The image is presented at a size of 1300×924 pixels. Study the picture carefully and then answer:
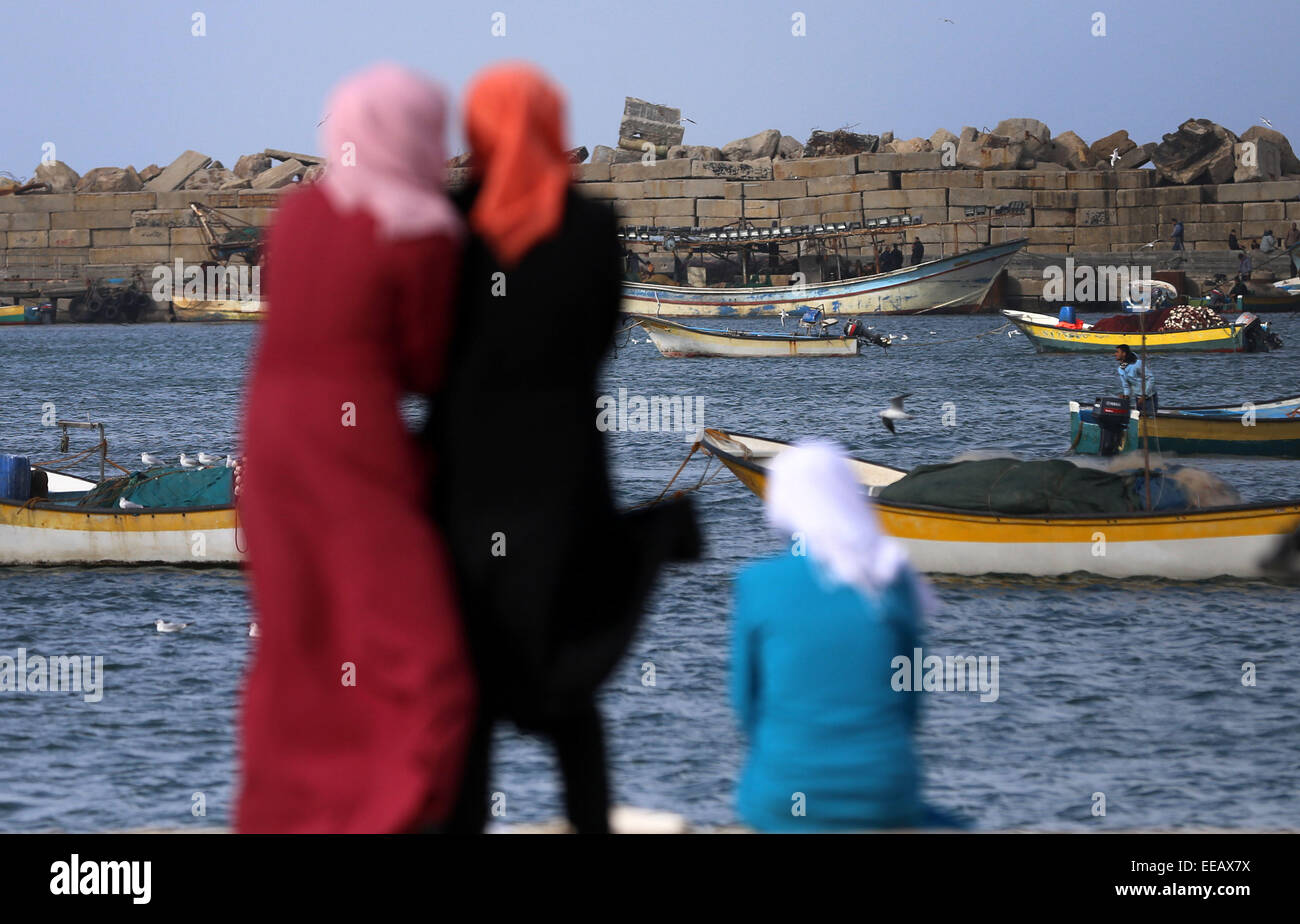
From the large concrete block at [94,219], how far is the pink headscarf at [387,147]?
93833 mm

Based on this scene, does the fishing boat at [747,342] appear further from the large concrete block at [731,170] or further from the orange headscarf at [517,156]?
the orange headscarf at [517,156]

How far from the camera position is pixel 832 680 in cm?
336

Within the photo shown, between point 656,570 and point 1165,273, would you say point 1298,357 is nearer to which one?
point 1165,273

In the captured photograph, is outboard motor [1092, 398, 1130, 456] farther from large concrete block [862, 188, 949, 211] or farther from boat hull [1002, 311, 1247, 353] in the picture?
large concrete block [862, 188, 949, 211]

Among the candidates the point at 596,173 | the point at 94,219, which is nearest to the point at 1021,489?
the point at 596,173


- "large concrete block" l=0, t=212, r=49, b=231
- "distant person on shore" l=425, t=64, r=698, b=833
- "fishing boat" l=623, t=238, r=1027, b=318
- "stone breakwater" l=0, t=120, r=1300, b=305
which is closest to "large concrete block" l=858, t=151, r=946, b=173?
"stone breakwater" l=0, t=120, r=1300, b=305

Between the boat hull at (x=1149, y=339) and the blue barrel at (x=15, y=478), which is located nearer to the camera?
the blue barrel at (x=15, y=478)

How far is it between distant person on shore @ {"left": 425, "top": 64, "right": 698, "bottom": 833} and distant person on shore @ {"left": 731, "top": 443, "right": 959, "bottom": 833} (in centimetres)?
46

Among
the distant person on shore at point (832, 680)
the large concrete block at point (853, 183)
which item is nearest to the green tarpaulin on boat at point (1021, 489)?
the distant person on shore at point (832, 680)

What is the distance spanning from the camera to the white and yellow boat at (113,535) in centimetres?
1631

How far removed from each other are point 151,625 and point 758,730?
475 inches

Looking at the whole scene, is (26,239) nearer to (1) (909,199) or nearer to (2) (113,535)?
(1) (909,199)

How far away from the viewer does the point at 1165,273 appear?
239 ft

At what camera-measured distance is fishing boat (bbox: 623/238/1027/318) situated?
72812mm
